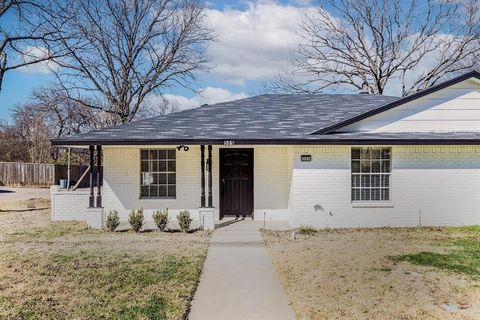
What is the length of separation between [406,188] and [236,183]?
17.0 feet

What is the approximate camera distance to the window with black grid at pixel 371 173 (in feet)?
40.7

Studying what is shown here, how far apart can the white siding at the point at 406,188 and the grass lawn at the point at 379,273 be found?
0.90 meters

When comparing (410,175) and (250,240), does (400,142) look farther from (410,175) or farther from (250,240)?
(250,240)

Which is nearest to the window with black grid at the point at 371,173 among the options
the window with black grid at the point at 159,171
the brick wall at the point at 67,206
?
the window with black grid at the point at 159,171

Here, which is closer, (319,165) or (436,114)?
(319,165)

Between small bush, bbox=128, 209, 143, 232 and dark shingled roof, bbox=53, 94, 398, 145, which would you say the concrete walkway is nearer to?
small bush, bbox=128, 209, 143, 232

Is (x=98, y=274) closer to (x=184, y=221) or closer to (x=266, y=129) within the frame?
(x=184, y=221)

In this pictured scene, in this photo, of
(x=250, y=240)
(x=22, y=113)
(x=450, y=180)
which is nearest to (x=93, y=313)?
(x=250, y=240)

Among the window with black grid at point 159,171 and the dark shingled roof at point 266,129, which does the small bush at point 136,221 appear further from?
the dark shingled roof at point 266,129

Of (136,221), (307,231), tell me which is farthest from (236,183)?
(136,221)

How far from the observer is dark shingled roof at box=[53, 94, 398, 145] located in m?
11.8

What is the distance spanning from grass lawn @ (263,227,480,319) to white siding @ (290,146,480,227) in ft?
2.96

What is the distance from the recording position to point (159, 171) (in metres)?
13.4

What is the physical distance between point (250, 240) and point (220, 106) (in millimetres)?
7326
